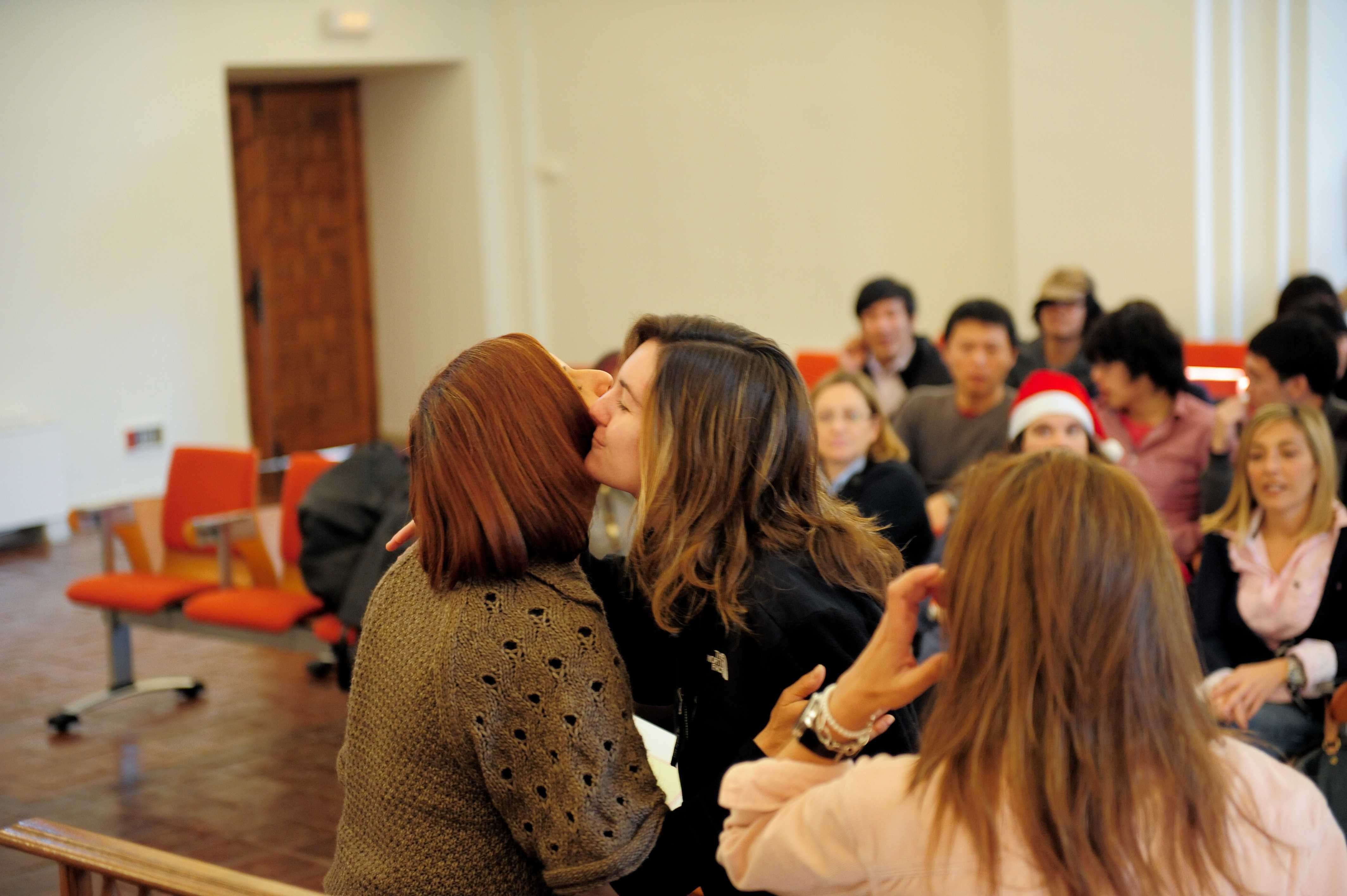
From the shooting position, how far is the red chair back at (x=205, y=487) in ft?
17.1

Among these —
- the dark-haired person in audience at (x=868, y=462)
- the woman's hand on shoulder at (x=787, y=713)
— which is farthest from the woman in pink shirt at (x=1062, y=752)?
the dark-haired person in audience at (x=868, y=462)

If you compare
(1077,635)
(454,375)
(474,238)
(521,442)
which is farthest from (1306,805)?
(474,238)

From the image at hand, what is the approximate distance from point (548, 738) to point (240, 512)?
12.7ft

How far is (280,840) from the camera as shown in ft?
12.7

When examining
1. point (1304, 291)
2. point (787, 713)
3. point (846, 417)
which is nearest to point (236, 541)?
point (846, 417)

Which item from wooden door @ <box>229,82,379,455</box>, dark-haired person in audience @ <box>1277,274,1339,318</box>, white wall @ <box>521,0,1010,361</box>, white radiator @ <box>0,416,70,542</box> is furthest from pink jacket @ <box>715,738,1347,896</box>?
wooden door @ <box>229,82,379,455</box>

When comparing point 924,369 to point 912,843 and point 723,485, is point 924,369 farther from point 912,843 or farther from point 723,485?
point 912,843

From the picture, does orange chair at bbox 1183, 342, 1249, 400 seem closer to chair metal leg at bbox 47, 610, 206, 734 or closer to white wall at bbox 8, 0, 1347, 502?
white wall at bbox 8, 0, 1347, 502

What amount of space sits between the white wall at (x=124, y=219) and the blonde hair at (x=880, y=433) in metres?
6.23

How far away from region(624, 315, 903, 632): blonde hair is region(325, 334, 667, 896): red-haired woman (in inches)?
3.8

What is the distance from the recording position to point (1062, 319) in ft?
19.4

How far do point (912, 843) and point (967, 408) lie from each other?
12.3 feet

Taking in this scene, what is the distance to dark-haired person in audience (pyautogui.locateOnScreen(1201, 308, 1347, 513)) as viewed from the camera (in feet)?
13.9

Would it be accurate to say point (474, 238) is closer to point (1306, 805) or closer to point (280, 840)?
point (280, 840)
